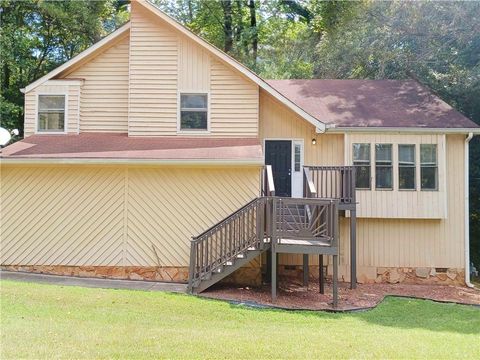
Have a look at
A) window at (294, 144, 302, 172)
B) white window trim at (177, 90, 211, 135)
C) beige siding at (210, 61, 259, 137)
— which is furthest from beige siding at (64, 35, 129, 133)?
window at (294, 144, 302, 172)

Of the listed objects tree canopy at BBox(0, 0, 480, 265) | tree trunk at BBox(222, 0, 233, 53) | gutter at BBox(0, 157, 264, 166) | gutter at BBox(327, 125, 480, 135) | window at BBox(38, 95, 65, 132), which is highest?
tree trunk at BBox(222, 0, 233, 53)

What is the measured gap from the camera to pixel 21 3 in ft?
65.4

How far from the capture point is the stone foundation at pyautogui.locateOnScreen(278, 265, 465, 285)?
39.4ft

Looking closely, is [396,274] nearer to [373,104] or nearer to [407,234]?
[407,234]

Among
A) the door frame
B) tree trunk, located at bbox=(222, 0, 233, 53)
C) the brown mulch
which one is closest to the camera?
the brown mulch

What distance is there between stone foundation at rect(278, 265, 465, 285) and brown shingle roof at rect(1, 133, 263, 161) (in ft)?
12.4

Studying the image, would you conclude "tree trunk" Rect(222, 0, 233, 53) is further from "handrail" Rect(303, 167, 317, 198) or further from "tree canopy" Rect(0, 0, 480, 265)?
"handrail" Rect(303, 167, 317, 198)

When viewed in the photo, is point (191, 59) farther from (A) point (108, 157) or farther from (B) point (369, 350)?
(B) point (369, 350)

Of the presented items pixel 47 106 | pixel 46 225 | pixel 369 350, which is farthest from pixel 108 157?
pixel 369 350

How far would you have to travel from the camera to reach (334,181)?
11.7 metres

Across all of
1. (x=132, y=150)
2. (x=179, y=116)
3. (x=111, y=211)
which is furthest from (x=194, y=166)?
(x=111, y=211)

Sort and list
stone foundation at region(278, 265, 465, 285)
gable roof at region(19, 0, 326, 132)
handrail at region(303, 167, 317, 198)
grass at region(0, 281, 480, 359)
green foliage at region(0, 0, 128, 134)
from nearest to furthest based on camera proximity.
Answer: grass at region(0, 281, 480, 359) < handrail at region(303, 167, 317, 198) < gable roof at region(19, 0, 326, 132) < stone foundation at region(278, 265, 465, 285) < green foliage at region(0, 0, 128, 134)

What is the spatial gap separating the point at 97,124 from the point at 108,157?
2510 millimetres

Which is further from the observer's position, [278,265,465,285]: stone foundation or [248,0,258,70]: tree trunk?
[248,0,258,70]: tree trunk
